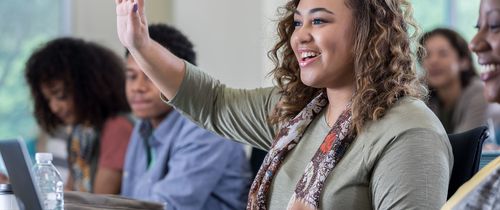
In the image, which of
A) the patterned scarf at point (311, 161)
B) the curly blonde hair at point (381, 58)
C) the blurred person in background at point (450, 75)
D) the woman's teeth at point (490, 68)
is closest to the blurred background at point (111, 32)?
the blurred person in background at point (450, 75)

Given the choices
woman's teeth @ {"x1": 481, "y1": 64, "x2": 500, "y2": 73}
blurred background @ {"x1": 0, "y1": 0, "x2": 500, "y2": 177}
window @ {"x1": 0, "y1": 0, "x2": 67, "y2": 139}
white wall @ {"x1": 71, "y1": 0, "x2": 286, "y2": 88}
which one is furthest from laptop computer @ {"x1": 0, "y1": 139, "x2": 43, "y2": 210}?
window @ {"x1": 0, "y1": 0, "x2": 67, "y2": 139}

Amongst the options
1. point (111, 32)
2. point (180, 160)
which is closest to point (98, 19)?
point (111, 32)

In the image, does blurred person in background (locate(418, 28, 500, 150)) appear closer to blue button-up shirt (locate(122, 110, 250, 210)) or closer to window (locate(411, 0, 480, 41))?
blue button-up shirt (locate(122, 110, 250, 210))

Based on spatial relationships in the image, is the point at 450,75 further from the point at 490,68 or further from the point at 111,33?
the point at 490,68

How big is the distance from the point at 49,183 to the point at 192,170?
785 millimetres

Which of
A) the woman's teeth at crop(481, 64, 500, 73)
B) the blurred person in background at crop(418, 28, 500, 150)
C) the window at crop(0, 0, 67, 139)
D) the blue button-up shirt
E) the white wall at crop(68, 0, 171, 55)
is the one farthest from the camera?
the window at crop(0, 0, 67, 139)

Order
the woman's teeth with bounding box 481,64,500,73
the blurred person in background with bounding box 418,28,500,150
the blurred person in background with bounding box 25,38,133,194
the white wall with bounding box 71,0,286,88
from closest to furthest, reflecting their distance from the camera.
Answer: the woman's teeth with bounding box 481,64,500,73 < the blurred person in background with bounding box 25,38,133,194 < the blurred person in background with bounding box 418,28,500,150 < the white wall with bounding box 71,0,286,88

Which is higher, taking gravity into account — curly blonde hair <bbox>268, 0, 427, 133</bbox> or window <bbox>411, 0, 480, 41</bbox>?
curly blonde hair <bbox>268, 0, 427, 133</bbox>

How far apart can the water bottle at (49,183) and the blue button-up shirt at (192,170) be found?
676mm

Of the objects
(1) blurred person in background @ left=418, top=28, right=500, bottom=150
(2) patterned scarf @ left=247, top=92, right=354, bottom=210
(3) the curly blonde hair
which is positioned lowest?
(1) blurred person in background @ left=418, top=28, right=500, bottom=150

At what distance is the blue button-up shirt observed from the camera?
2887 mm

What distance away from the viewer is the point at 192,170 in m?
2.92

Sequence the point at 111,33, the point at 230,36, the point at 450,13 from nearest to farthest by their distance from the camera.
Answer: the point at 230,36, the point at 111,33, the point at 450,13

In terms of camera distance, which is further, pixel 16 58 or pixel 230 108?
pixel 16 58
